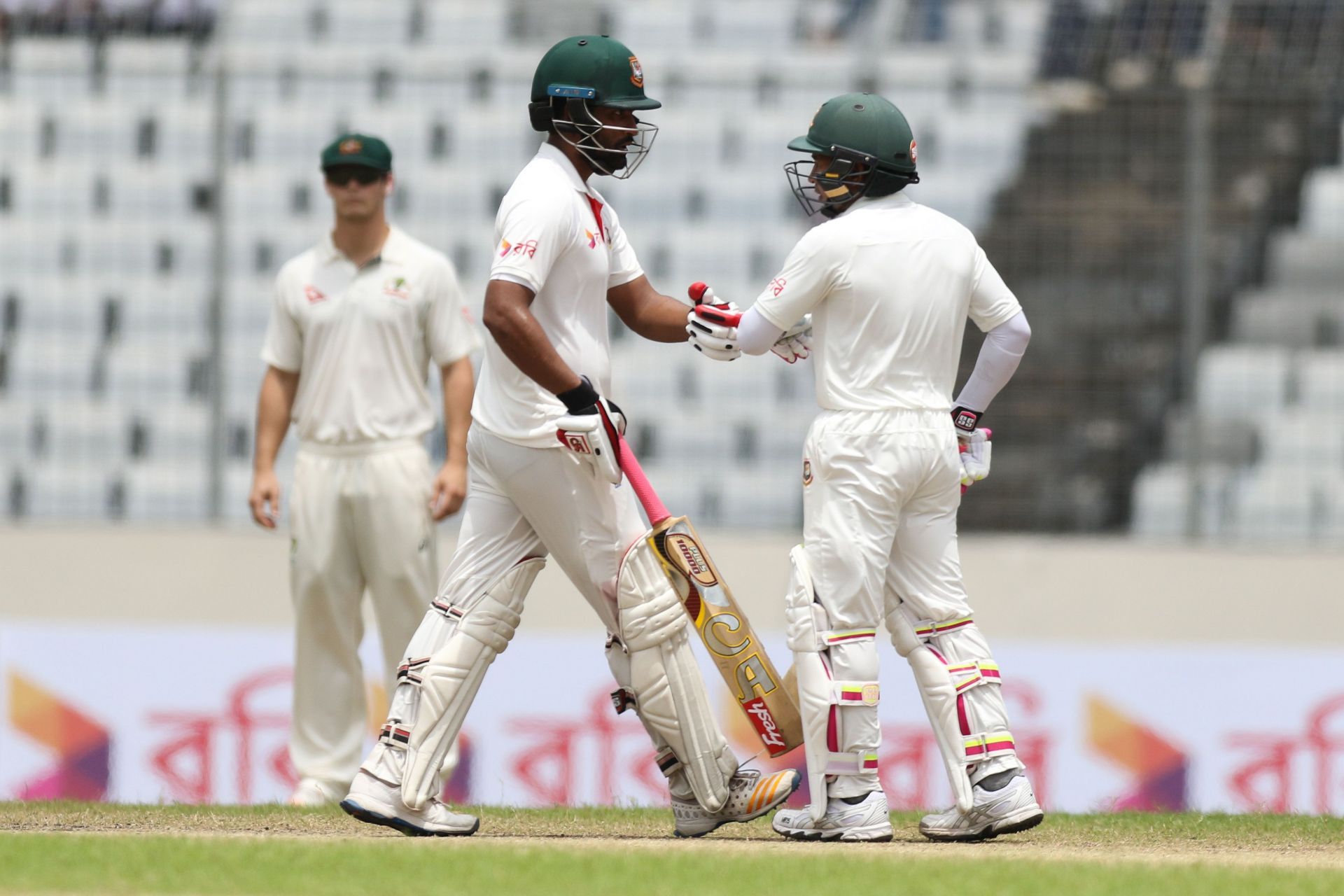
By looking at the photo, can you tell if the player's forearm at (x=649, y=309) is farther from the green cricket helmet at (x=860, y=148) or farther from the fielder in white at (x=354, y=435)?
the fielder in white at (x=354, y=435)

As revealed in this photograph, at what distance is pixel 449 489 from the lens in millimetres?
6562

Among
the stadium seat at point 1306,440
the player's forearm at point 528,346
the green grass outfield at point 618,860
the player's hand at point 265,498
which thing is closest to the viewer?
the green grass outfield at point 618,860

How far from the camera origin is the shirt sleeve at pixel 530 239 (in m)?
4.82

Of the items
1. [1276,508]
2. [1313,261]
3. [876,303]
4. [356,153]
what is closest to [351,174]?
[356,153]

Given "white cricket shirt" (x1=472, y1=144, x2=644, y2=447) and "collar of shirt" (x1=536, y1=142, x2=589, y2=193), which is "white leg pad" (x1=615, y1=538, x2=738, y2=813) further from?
"collar of shirt" (x1=536, y1=142, x2=589, y2=193)

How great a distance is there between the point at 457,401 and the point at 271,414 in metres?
0.65

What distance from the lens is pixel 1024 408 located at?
962cm

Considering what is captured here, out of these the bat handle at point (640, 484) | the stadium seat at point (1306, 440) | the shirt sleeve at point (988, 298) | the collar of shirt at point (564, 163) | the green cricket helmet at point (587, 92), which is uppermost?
the green cricket helmet at point (587, 92)

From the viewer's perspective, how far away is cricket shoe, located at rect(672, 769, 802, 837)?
5059 mm

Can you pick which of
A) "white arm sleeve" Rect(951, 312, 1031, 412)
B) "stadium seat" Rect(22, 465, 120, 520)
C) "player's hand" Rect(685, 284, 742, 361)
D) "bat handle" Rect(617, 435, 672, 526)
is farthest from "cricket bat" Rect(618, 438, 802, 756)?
A: "stadium seat" Rect(22, 465, 120, 520)

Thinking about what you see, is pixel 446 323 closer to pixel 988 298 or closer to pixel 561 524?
pixel 561 524

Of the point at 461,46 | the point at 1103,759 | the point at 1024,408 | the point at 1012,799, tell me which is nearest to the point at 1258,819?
the point at 1012,799

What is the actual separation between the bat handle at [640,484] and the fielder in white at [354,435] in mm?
1571

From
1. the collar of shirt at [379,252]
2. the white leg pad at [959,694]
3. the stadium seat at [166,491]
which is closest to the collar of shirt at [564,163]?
the white leg pad at [959,694]
